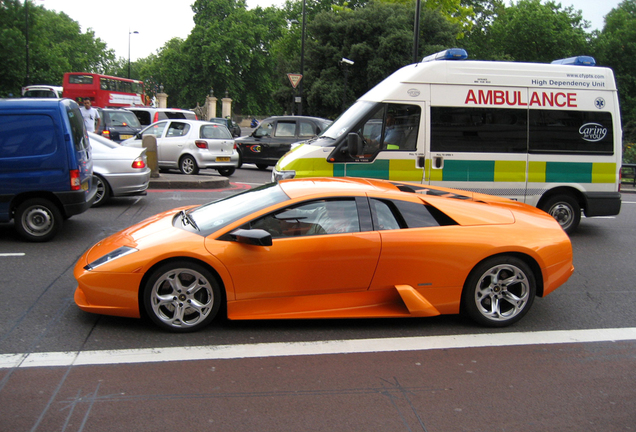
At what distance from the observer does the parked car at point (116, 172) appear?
1062 cm

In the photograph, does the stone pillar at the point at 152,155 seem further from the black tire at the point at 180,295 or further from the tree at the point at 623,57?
the tree at the point at 623,57

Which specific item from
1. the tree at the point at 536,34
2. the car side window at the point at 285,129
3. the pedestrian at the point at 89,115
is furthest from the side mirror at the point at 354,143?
the tree at the point at 536,34

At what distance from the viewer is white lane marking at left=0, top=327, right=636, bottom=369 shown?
4.12 meters

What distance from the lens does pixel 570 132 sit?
8758 millimetres

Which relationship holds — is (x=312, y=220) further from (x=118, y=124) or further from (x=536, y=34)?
(x=536, y=34)

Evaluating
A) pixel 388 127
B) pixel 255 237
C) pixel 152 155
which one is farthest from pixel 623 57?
pixel 255 237

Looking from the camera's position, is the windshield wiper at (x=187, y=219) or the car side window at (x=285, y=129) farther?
the car side window at (x=285, y=129)

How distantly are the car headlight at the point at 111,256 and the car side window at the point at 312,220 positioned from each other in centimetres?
99

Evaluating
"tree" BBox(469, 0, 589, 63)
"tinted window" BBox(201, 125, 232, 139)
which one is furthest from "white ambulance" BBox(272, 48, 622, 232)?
"tree" BBox(469, 0, 589, 63)

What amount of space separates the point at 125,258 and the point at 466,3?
6119 centimetres

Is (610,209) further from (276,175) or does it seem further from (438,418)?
(438,418)

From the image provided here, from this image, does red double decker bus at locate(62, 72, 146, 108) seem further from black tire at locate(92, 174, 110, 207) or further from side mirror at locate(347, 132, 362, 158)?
side mirror at locate(347, 132, 362, 158)

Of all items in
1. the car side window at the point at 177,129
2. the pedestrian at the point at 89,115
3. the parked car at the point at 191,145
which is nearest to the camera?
the pedestrian at the point at 89,115

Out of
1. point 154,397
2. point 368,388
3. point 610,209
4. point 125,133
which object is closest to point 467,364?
point 368,388
